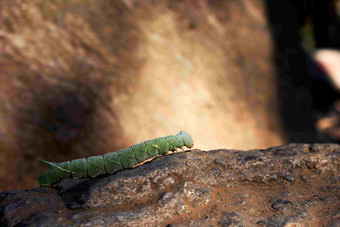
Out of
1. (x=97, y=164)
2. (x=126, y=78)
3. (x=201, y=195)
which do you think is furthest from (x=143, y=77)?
(x=201, y=195)

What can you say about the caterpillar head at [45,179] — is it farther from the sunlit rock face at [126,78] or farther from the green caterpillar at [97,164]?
the sunlit rock face at [126,78]

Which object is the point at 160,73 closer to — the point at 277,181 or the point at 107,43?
the point at 107,43

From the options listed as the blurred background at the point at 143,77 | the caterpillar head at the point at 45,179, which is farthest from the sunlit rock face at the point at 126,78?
the caterpillar head at the point at 45,179

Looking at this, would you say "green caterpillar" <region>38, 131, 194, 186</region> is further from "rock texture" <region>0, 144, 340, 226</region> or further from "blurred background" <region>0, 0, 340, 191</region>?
"blurred background" <region>0, 0, 340, 191</region>

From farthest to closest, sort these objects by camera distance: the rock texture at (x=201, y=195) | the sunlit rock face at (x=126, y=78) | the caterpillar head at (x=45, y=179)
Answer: the sunlit rock face at (x=126, y=78), the caterpillar head at (x=45, y=179), the rock texture at (x=201, y=195)

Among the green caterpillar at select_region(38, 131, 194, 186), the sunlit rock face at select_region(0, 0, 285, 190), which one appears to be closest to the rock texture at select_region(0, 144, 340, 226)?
the green caterpillar at select_region(38, 131, 194, 186)


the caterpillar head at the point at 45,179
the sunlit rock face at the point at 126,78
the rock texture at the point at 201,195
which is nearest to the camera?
the rock texture at the point at 201,195

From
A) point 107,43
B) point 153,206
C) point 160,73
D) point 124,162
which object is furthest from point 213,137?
point 153,206
